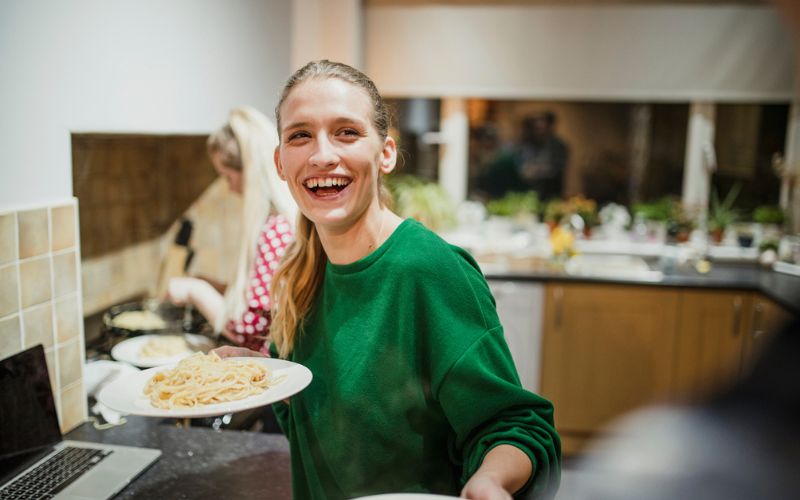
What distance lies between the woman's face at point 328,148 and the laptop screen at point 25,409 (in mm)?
608

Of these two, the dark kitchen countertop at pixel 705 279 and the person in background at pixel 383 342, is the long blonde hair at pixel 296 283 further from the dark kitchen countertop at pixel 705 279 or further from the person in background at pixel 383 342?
the dark kitchen countertop at pixel 705 279

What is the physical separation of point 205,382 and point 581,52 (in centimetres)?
302

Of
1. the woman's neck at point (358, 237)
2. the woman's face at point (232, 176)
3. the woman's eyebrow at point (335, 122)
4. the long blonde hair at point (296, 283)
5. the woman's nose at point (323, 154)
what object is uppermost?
the woman's eyebrow at point (335, 122)

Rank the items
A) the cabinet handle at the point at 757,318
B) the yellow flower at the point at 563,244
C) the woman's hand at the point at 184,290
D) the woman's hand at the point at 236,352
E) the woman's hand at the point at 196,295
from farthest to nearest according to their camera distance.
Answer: the yellow flower at the point at 563,244 → the cabinet handle at the point at 757,318 → the woman's hand at the point at 184,290 → the woman's hand at the point at 196,295 → the woman's hand at the point at 236,352

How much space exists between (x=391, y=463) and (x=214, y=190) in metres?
1.58

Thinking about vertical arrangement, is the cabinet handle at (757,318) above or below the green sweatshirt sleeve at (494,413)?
below

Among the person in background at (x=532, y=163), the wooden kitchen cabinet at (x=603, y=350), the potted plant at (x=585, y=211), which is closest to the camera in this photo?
the wooden kitchen cabinet at (x=603, y=350)

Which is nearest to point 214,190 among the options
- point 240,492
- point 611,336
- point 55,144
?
point 55,144

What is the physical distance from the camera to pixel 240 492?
1.11 m

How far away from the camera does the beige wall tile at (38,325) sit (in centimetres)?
117

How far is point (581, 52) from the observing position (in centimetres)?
332

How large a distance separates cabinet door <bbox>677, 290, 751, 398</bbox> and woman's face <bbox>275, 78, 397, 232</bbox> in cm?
237

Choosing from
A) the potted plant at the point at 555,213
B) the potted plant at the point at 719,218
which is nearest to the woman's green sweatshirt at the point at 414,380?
the potted plant at the point at 555,213

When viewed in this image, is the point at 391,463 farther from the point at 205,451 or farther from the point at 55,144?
the point at 55,144
